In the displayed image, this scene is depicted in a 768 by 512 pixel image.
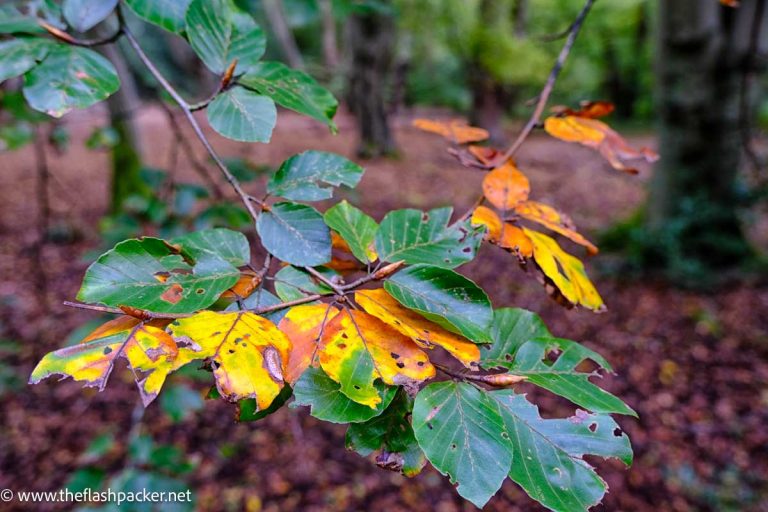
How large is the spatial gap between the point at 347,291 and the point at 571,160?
1026cm

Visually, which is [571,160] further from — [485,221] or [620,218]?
[485,221]

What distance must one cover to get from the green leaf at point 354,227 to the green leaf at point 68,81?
368 millimetres

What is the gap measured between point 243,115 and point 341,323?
36 cm

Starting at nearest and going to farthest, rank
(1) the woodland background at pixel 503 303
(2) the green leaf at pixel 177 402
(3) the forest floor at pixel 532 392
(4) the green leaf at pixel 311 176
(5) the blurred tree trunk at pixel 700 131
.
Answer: (4) the green leaf at pixel 311 176 < (2) the green leaf at pixel 177 402 < (1) the woodland background at pixel 503 303 < (3) the forest floor at pixel 532 392 < (5) the blurred tree trunk at pixel 700 131

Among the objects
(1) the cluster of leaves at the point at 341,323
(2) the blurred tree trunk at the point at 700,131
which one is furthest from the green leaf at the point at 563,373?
(2) the blurred tree trunk at the point at 700,131

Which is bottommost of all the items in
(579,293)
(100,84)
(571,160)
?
(571,160)

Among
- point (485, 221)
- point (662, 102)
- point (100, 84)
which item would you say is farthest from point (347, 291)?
point (662, 102)

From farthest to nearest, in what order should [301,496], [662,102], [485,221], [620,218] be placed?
[620,218] → [662,102] → [301,496] → [485,221]

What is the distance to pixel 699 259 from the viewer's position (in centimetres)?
409

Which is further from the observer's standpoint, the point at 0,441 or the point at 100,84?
the point at 0,441

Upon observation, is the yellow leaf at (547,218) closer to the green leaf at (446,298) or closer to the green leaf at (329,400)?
the green leaf at (446,298)

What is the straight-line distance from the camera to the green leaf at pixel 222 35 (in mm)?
705

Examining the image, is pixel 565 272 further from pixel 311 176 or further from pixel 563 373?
pixel 311 176

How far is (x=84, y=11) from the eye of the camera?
77 cm
